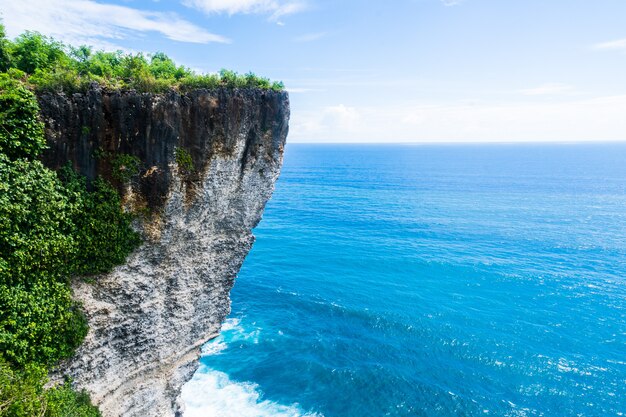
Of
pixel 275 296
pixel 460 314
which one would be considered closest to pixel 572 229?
pixel 460 314

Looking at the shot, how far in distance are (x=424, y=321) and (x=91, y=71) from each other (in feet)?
124

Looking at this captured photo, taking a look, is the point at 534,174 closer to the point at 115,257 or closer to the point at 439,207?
the point at 439,207

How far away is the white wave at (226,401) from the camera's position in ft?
97.3

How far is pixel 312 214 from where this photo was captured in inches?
3147

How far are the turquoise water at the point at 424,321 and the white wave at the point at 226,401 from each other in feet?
0.37

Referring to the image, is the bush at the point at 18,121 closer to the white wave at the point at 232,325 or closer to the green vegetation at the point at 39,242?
the green vegetation at the point at 39,242

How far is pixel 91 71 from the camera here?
1836cm

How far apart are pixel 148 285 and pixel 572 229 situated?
76079mm

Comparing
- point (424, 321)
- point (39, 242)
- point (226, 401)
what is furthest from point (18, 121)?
point (424, 321)

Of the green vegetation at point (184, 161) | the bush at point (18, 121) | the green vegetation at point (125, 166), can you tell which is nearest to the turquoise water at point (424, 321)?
the green vegetation at point (184, 161)

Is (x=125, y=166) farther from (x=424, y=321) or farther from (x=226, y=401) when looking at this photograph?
(x=424, y=321)

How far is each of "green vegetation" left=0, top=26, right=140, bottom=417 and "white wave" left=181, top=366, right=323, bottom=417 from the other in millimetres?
13287

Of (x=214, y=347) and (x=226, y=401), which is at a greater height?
(x=214, y=347)

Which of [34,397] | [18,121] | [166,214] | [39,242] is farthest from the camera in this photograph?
[166,214]
